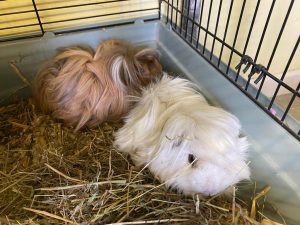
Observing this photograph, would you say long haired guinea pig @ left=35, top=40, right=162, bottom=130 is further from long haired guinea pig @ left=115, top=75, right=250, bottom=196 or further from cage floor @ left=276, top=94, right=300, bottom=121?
cage floor @ left=276, top=94, right=300, bottom=121

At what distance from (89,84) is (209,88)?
0.48 metres

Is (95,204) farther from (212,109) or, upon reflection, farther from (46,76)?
(46,76)

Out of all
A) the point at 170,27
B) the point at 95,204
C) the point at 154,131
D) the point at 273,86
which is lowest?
the point at 273,86

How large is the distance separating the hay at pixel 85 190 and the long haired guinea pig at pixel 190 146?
56 millimetres

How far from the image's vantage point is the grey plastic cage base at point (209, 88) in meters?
0.90

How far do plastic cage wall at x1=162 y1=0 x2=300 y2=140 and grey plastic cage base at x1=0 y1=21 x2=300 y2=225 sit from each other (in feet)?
0.12

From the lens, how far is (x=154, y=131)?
1029 mm

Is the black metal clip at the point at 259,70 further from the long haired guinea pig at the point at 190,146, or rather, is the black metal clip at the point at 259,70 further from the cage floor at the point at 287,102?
the cage floor at the point at 287,102

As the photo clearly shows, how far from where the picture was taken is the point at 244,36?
164cm

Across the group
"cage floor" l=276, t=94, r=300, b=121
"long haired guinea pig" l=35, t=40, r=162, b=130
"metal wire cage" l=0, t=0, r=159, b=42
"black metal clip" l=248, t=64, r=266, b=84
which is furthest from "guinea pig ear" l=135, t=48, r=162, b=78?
"cage floor" l=276, t=94, r=300, b=121

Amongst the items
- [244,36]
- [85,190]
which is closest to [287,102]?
[244,36]

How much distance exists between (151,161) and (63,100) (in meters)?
0.49

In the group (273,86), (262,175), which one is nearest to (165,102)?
(262,175)

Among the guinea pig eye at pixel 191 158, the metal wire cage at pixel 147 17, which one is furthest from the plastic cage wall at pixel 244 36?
the guinea pig eye at pixel 191 158
